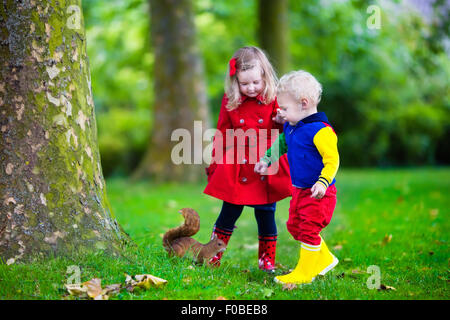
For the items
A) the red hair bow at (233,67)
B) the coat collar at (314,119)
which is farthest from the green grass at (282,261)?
the red hair bow at (233,67)

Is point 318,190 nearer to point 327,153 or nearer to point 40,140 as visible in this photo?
point 327,153

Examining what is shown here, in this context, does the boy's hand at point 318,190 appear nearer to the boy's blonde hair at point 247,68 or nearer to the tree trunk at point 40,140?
the boy's blonde hair at point 247,68

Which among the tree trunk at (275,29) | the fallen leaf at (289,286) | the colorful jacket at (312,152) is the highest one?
the tree trunk at (275,29)

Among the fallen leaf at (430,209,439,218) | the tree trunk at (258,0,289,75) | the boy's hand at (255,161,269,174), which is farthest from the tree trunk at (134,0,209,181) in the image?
the boy's hand at (255,161,269,174)

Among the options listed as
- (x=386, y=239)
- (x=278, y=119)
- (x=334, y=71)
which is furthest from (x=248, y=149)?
(x=334, y=71)

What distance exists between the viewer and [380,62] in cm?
1773

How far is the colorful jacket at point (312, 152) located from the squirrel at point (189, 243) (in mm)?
859

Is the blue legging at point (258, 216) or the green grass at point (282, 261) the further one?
the blue legging at point (258, 216)

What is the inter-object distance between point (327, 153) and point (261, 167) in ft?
2.10

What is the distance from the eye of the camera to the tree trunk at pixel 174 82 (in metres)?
11.0

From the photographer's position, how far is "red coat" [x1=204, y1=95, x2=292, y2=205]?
381 cm

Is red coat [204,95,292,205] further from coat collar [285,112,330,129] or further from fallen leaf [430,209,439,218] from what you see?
fallen leaf [430,209,439,218]

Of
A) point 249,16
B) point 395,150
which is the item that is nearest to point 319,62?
point 249,16
